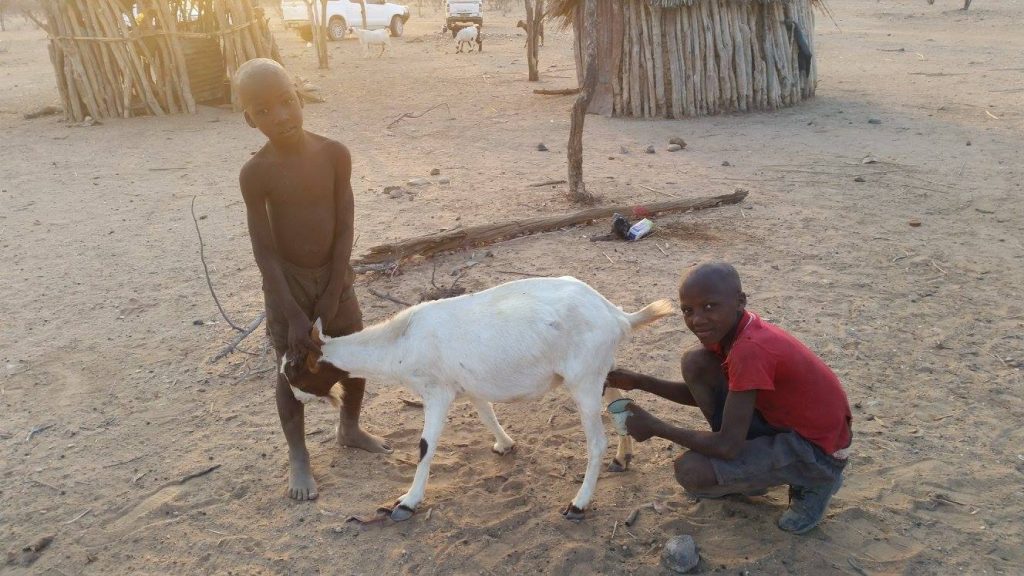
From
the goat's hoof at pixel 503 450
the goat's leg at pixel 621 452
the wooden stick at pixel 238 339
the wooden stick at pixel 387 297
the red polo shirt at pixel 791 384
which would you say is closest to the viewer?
the red polo shirt at pixel 791 384

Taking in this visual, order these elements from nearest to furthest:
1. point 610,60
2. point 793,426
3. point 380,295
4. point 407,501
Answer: point 793,426, point 407,501, point 380,295, point 610,60

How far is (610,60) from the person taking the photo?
38.7ft

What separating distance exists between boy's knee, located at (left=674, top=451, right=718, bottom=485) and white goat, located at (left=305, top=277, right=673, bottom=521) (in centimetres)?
37

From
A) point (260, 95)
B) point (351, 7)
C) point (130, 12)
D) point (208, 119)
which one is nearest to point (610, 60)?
point (208, 119)

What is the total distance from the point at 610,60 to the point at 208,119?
7.16 meters

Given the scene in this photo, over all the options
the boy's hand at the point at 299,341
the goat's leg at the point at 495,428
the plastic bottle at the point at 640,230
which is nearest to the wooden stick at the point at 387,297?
the goat's leg at the point at 495,428

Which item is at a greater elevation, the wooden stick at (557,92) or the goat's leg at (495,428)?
the wooden stick at (557,92)

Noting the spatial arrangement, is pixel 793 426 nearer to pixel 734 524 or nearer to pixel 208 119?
pixel 734 524

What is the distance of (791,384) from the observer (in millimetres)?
2939

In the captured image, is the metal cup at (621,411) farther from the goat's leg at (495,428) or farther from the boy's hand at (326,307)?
the boy's hand at (326,307)

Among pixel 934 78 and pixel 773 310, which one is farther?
pixel 934 78

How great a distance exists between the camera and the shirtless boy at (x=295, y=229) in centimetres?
313

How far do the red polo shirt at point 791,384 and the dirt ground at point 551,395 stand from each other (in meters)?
0.46

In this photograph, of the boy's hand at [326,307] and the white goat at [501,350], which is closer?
the white goat at [501,350]
